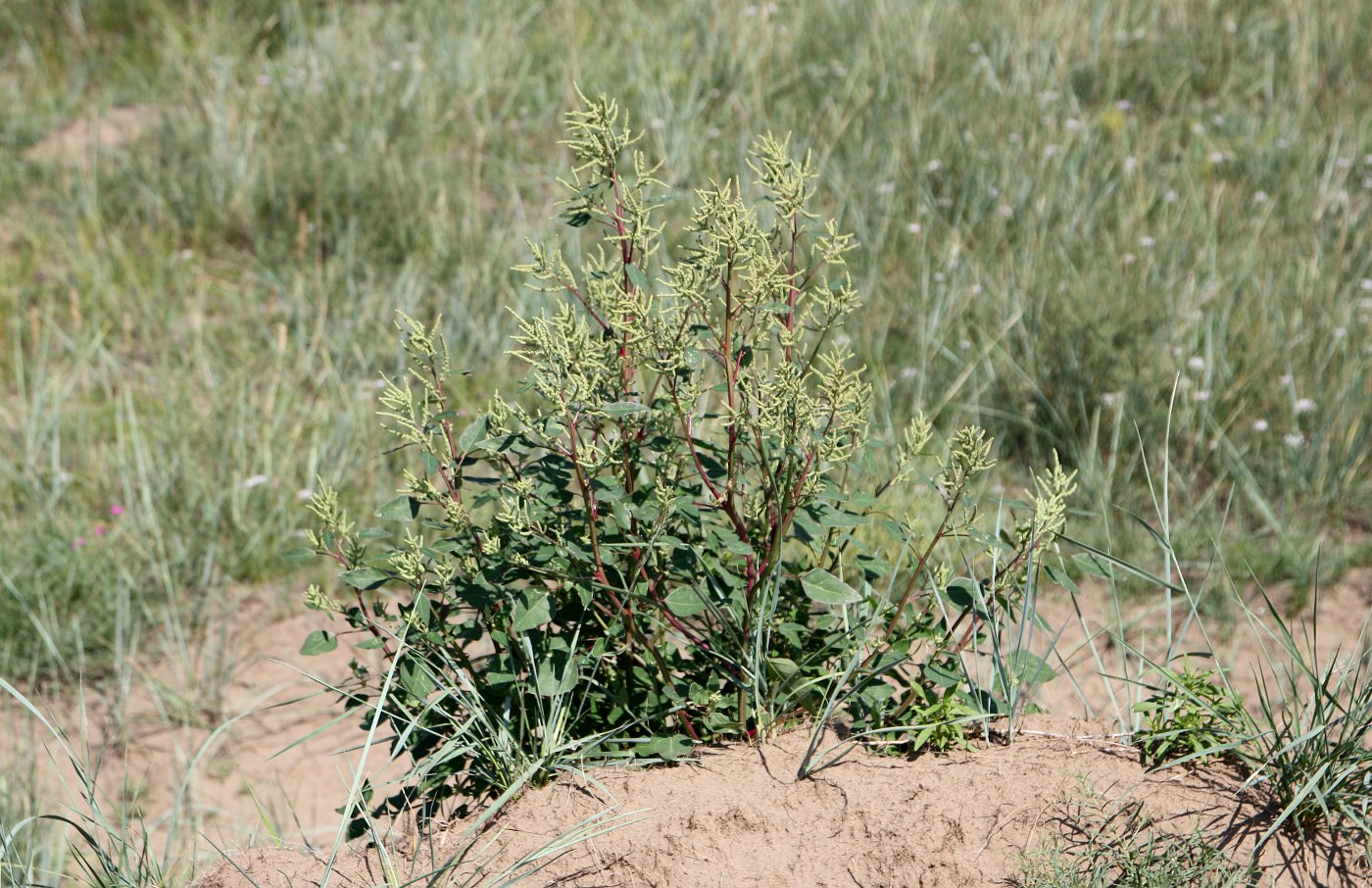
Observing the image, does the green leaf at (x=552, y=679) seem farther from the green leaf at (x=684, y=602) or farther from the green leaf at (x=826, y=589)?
the green leaf at (x=826, y=589)

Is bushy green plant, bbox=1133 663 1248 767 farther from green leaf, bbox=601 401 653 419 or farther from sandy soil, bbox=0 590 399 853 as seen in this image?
sandy soil, bbox=0 590 399 853

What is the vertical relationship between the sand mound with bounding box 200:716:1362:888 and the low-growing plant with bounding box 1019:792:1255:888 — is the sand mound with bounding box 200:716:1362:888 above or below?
below

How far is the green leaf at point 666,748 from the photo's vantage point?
81.7 inches

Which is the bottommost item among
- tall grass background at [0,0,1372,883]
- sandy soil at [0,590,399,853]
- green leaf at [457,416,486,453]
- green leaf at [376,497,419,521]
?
sandy soil at [0,590,399,853]

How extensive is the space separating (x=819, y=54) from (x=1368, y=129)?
2234 mm

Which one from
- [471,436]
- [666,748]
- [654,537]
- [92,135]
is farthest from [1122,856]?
[92,135]

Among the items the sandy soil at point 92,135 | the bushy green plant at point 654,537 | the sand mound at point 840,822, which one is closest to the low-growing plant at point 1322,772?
the sand mound at point 840,822

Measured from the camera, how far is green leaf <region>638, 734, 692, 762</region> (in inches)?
81.7

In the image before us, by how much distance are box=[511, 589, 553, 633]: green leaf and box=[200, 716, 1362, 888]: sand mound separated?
27cm

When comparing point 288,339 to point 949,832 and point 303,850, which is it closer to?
point 303,850

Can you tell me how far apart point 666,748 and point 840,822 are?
31cm

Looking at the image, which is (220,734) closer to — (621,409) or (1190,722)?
(621,409)

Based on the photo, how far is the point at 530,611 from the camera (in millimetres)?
1976

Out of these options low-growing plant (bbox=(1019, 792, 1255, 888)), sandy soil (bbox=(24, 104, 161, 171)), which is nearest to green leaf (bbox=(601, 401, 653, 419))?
low-growing plant (bbox=(1019, 792, 1255, 888))
